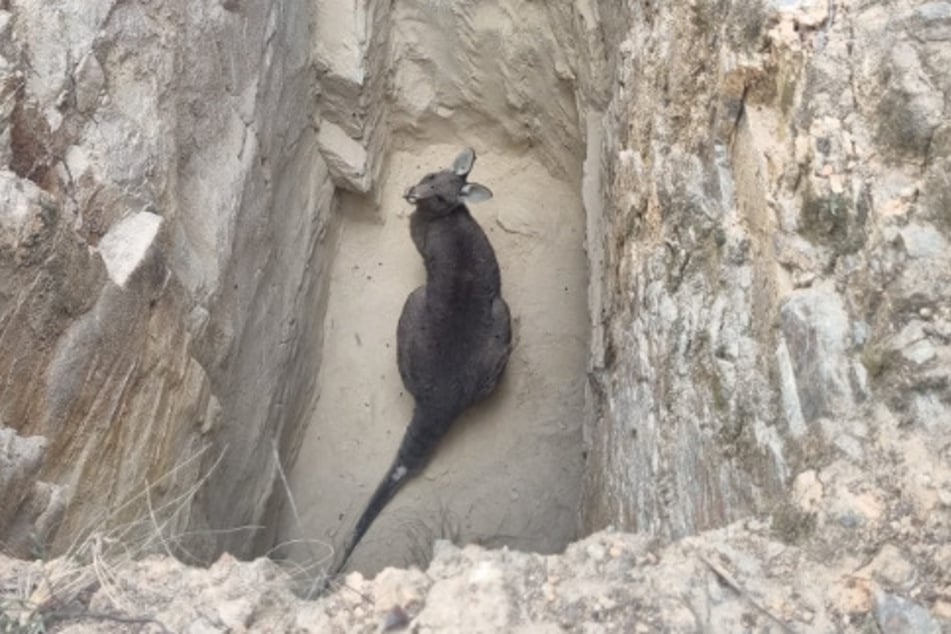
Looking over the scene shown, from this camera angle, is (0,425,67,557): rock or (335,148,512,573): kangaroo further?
(335,148,512,573): kangaroo

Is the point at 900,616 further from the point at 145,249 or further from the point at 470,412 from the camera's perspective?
the point at 470,412

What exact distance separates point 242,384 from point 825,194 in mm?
2346

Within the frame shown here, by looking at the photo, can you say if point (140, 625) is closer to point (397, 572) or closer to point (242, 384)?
point (397, 572)

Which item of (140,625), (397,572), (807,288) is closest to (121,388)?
(140,625)

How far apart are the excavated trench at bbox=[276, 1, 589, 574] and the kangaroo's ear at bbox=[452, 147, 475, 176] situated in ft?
1.03

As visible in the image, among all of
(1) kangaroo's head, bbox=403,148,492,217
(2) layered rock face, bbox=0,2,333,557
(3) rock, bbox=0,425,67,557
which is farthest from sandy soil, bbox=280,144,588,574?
(3) rock, bbox=0,425,67,557

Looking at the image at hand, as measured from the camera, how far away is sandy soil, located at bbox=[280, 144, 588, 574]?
4324 mm

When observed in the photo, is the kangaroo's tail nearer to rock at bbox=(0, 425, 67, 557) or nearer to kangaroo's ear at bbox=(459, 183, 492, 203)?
kangaroo's ear at bbox=(459, 183, 492, 203)

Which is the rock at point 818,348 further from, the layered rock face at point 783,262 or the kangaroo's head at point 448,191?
the kangaroo's head at point 448,191

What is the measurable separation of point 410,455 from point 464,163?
1.54 m

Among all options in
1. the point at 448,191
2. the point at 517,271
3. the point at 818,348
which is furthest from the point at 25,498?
the point at 517,271

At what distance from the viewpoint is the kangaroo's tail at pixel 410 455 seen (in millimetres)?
4282

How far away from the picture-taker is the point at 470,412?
459 centimetres

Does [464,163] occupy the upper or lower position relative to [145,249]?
upper
